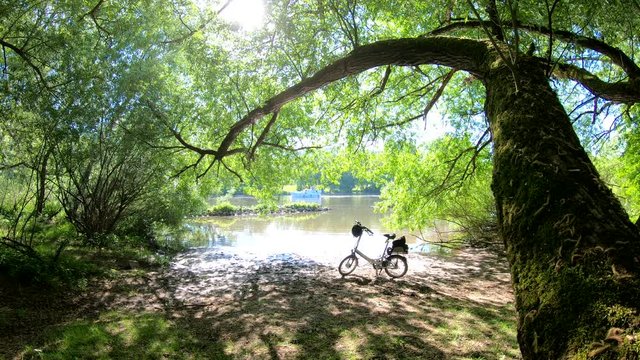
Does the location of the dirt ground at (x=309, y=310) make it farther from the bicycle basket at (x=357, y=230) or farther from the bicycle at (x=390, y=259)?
the bicycle basket at (x=357, y=230)

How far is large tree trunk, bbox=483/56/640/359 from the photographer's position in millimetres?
1294

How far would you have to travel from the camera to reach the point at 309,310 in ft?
19.9

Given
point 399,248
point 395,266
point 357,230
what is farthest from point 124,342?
point 395,266

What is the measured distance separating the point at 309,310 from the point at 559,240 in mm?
4892

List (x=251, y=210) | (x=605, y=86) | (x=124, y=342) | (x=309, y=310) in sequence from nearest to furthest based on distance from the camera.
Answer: (x=124, y=342) < (x=605, y=86) < (x=309, y=310) < (x=251, y=210)

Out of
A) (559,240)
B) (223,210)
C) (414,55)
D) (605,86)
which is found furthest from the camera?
(223,210)

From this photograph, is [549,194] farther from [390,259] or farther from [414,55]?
[390,259]

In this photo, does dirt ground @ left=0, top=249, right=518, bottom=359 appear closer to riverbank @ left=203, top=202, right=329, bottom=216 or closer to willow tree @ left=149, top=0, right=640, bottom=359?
willow tree @ left=149, top=0, right=640, bottom=359

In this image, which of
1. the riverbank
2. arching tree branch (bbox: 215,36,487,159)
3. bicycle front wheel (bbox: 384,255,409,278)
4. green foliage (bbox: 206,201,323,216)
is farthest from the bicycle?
the riverbank

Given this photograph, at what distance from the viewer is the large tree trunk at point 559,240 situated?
50.9 inches

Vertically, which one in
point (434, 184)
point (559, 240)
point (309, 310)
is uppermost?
point (434, 184)

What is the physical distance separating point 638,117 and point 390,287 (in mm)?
5793

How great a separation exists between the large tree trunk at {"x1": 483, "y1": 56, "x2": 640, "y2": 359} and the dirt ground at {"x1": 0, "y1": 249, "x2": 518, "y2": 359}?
2644 millimetres

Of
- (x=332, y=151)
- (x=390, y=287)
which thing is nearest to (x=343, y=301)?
(x=390, y=287)
